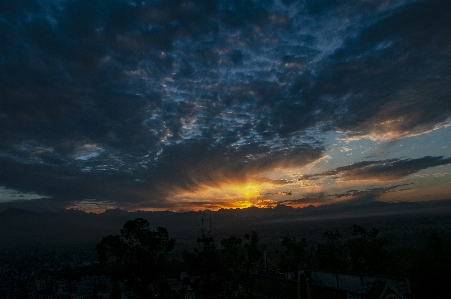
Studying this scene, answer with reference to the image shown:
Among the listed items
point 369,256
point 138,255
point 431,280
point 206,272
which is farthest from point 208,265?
point 369,256

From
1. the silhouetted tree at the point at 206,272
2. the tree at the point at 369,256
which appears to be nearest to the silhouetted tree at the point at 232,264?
the silhouetted tree at the point at 206,272

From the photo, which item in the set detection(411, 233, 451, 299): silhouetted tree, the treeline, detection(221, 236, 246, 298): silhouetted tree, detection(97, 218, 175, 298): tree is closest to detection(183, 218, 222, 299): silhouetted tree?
the treeline

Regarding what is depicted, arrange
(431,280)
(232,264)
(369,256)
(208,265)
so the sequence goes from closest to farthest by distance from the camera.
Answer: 1. (208,265)
2. (232,264)
3. (431,280)
4. (369,256)

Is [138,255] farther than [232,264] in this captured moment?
No

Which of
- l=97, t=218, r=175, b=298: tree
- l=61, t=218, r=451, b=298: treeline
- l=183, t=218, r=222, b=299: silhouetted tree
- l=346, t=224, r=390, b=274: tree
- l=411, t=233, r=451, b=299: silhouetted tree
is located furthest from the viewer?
l=346, t=224, r=390, b=274: tree

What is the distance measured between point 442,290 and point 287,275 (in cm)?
1779

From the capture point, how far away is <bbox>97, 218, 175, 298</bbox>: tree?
1892 cm

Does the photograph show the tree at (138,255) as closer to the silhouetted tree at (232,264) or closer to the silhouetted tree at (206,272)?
the silhouetted tree at (206,272)

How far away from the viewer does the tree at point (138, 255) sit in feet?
62.1

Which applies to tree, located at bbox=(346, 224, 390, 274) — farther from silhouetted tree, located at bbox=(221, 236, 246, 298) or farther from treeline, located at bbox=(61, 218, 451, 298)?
silhouetted tree, located at bbox=(221, 236, 246, 298)

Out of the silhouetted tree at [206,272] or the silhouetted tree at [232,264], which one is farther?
the silhouetted tree at [232,264]

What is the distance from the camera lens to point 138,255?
20.3 metres

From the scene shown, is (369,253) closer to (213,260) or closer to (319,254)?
(319,254)

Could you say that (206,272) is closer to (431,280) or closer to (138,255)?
(138,255)
